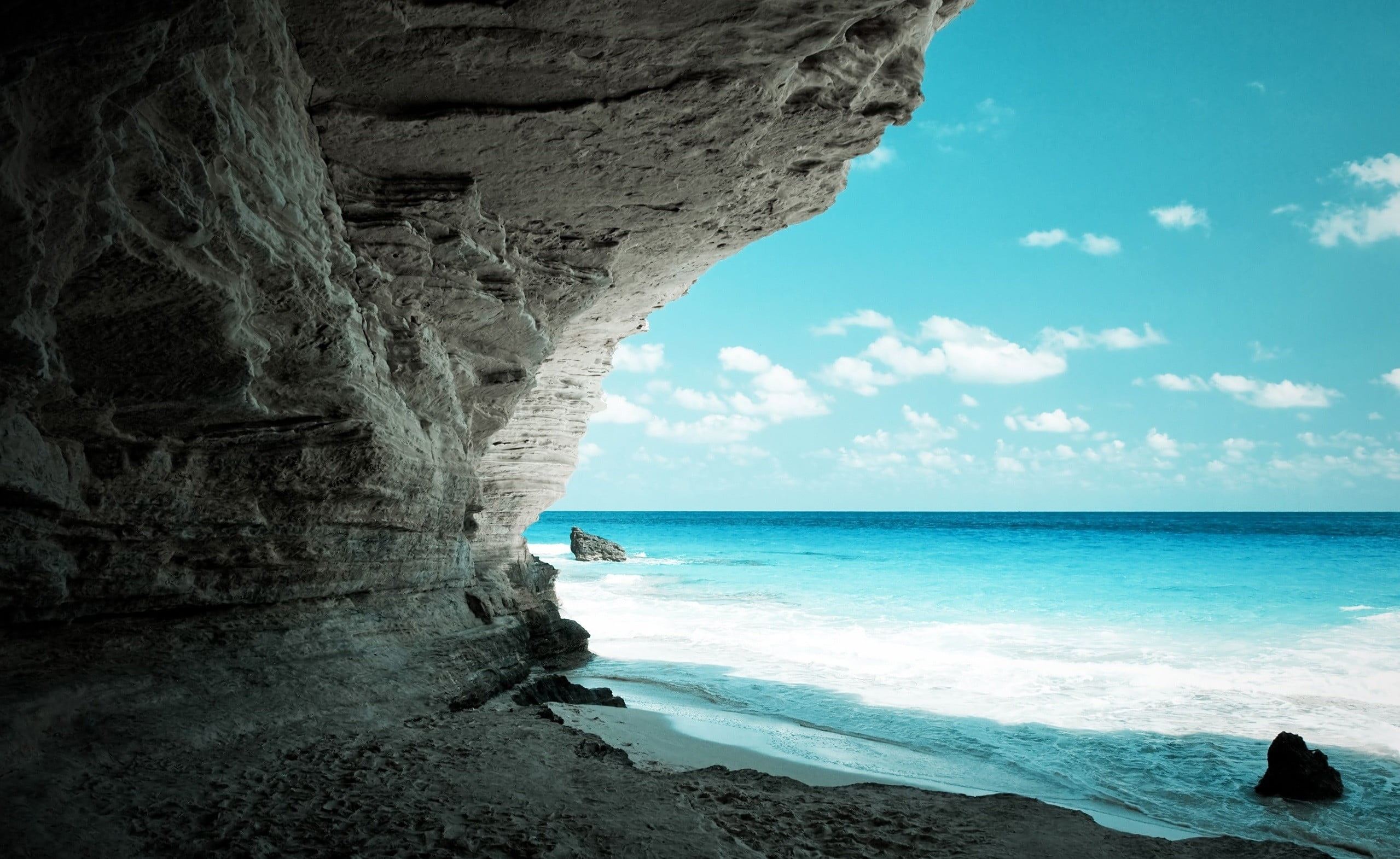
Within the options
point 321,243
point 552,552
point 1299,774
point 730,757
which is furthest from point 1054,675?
point 552,552

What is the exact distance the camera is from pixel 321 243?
466 cm

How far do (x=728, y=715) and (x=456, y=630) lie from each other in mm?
3421

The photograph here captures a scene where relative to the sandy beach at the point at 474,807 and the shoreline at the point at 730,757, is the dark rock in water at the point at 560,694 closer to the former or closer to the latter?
Result: the shoreline at the point at 730,757

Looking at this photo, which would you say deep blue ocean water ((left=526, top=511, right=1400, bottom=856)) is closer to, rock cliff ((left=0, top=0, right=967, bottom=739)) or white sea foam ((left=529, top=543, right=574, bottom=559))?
rock cliff ((left=0, top=0, right=967, bottom=739))

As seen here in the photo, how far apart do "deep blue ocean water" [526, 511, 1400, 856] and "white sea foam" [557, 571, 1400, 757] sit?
5 centimetres

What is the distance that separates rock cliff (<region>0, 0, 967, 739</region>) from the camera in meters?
3.23

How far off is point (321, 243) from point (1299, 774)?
8257 millimetres

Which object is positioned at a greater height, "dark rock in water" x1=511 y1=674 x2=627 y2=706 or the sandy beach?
the sandy beach

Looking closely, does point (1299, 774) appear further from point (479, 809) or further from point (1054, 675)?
point (479, 809)

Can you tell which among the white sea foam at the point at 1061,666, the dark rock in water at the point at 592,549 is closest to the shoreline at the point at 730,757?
the white sea foam at the point at 1061,666

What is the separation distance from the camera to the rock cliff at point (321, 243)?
3.23 m

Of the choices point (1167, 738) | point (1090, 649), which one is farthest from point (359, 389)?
point (1090, 649)

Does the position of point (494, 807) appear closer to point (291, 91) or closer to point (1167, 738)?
point (291, 91)

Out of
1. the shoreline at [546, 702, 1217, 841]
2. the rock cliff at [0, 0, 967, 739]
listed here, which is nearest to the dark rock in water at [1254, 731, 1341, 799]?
the shoreline at [546, 702, 1217, 841]
